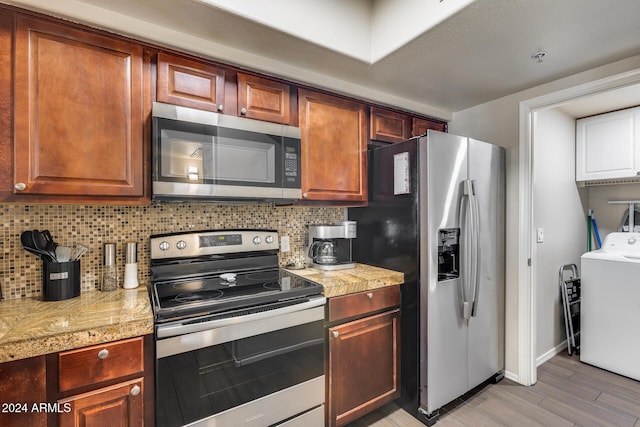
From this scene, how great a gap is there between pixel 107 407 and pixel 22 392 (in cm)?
26

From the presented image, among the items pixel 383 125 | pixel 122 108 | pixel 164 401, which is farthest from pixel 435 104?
pixel 164 401

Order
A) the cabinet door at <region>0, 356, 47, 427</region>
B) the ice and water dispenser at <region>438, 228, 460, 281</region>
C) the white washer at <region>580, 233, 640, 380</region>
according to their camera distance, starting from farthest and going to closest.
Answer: the white washer at <region>580, 233, 640, 380</region> → the ice and water dispenser at <region>438, 228, 460, 281</region> → the cabinet door at <region>0, 356, 47, 427</region>

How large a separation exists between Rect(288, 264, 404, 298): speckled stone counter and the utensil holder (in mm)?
1135

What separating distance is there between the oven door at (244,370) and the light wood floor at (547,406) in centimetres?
63

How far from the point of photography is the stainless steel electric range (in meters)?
1.25

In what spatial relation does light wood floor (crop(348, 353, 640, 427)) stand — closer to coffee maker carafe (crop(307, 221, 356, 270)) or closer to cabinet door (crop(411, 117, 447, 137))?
coffee maker carafe (crop(307, 221, 356, 270))

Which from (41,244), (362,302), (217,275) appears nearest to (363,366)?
(362,302)

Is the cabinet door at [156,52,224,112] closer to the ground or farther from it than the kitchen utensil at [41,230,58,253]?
farther from it

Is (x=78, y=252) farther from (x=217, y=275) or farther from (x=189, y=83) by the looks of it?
(x=189, y=83)

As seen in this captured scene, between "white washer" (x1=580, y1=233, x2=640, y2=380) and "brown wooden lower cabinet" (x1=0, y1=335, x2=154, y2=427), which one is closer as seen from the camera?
"brown wooden lower cabinet" (x1=0, y1=335, x2=154, y2=427)

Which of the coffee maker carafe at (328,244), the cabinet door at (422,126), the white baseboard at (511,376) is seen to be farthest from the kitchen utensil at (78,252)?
the white baseboard at (511,376)

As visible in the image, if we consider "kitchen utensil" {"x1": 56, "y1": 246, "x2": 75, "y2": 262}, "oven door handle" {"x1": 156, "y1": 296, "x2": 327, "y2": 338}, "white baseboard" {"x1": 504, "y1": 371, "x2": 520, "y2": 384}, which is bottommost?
"white baseboard" {"x1": 504, "y1": 371, "x2": 520, "y2": 384}

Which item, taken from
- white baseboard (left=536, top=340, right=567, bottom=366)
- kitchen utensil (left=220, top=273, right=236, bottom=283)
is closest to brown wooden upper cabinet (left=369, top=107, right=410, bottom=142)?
kitchen utensil (left=220, top=273, right=236, bottom=283)

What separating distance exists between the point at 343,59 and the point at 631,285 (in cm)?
280
